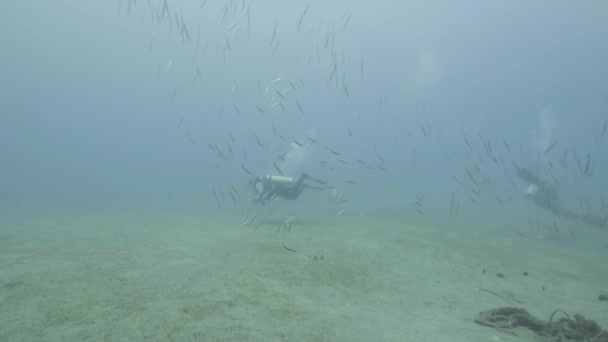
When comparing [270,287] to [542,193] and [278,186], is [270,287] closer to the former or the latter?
[278,186]

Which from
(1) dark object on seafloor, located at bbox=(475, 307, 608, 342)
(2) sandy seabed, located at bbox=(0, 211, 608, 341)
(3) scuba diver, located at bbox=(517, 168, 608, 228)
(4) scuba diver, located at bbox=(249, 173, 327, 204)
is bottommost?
(2) sandy seabed, located at bbox=(0, 211, 608, 341)

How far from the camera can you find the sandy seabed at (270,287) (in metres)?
3.43

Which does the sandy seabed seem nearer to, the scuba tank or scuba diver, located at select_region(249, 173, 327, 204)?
scuba diver, located at select_region(249, 173, 327, 204)

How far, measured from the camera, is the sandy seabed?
343 cm

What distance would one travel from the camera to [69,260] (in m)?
5.64

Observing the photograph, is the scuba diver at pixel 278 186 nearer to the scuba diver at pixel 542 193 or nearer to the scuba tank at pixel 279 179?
the scuba tank at pixel 279 179

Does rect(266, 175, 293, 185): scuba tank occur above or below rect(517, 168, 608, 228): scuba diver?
below

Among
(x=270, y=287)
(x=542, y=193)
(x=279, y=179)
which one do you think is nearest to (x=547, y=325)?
(x=270, y=287)

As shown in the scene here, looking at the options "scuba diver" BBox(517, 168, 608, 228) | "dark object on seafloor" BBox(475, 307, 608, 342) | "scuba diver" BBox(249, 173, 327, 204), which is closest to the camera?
"dark object on seafloor" BBox(475, 307, 608, 342)

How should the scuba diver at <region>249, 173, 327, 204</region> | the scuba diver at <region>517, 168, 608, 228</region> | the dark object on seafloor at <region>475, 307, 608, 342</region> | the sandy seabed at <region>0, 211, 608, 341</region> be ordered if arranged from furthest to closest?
the scuba diver at <region>517, 168, 608, 228</region>, the scuba diver at <region>249, 173, 327, 204</region>, the dark object on seafloor at <region>475, 307, 608, 342</region>, the sandy seabed at <region>0, 211, 608, 341</region>

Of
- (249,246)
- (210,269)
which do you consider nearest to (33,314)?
(210,269)

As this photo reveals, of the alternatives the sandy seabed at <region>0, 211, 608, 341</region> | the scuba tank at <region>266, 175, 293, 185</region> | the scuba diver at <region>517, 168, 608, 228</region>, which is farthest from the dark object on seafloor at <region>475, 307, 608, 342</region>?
the scuba diver at <region>517, 168, 608, 228</region>

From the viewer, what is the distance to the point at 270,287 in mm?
4781

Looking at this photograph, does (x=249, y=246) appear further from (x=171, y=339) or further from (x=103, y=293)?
(x=171, y=339)
